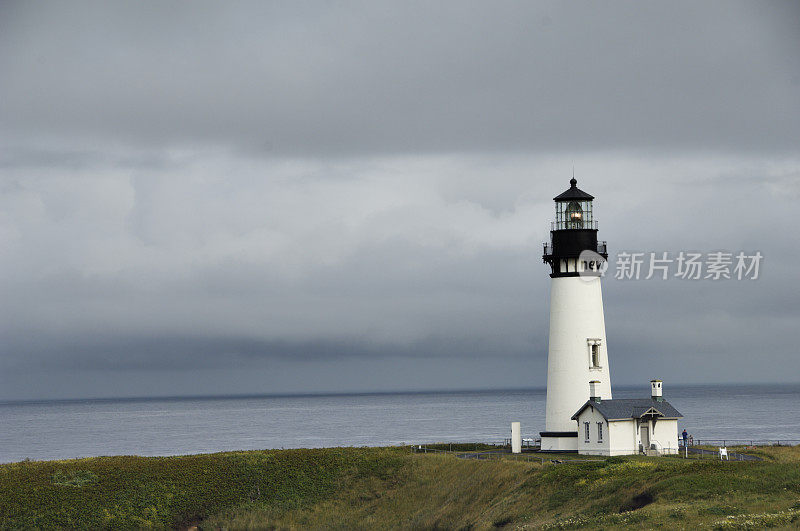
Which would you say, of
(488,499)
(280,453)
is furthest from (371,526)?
(280,453)

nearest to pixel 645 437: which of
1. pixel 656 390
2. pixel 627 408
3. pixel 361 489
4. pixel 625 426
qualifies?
pixel 625 426

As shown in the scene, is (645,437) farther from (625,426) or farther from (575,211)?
(575,211)

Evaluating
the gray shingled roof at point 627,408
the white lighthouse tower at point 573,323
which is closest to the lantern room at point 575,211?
the white lighthouse tower at point 573,323

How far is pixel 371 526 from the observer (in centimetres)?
5131

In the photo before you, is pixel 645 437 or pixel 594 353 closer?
pixel 645 437

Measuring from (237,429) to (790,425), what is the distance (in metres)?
92.1

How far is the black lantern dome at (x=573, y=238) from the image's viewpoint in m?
60.7

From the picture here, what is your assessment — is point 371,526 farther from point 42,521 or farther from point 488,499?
point 42,521

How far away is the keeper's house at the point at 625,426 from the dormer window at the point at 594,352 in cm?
189

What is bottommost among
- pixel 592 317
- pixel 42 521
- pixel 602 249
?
pixel 42 521

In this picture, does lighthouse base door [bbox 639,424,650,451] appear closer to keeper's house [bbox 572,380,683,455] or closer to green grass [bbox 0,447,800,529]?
keeper's house [bbox 572,380,683,455]

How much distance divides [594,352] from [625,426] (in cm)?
539

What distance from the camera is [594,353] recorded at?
60.3 m

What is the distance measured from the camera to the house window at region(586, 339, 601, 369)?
60.0 m
